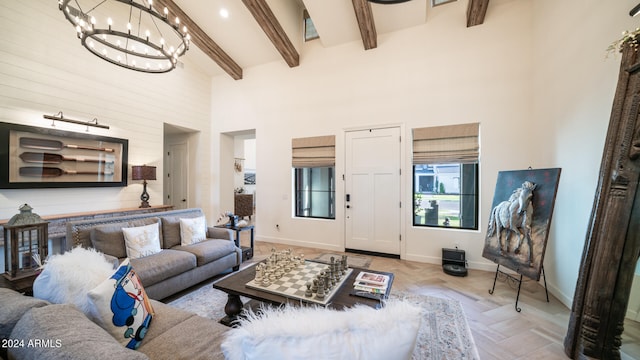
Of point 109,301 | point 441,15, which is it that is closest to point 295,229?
point 109,301

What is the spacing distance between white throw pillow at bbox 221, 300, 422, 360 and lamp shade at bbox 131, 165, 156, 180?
473 centimetres

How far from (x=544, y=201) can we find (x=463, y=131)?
5.02 feet

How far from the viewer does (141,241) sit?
8.69 feet

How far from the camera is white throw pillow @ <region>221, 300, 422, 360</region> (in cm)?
67

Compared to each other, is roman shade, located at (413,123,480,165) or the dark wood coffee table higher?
roman shade, located at (413,123,480,165)

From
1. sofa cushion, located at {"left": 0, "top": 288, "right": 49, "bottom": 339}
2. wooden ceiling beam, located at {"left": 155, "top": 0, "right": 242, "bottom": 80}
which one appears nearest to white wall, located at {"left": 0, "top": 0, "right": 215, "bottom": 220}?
wooden ceiling beam, located at {"left": 155, "top": 0, "right": 242, "bottom": 80}

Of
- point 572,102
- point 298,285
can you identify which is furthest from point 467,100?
point 298,285

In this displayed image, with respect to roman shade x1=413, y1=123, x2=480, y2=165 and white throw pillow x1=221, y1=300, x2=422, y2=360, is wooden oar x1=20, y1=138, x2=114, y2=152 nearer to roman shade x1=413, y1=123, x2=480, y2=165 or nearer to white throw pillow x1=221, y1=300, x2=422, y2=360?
white throw pillow x1=221, y1=300, x2=422, y2=360

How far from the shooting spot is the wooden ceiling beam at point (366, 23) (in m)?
3.51

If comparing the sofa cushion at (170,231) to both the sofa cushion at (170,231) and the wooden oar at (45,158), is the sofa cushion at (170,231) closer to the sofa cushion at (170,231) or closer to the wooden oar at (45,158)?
the sofa cushion at (170,231)

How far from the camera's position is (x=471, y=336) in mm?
2008

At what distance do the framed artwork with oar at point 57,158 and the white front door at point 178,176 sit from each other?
5.28 ft

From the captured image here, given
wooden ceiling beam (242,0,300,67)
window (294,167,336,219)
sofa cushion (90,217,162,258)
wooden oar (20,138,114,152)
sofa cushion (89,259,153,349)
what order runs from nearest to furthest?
sofa cushion (89,259,153,349) → sofa cushion (90,217,162,258) → wooden oar (20,138,114,152) → wooden ceiling beam (242,0,300,67) → window (294,167,336,219)

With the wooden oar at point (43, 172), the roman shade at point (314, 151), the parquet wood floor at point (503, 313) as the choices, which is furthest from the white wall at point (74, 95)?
the parquet wood floor at point (503, 313)
